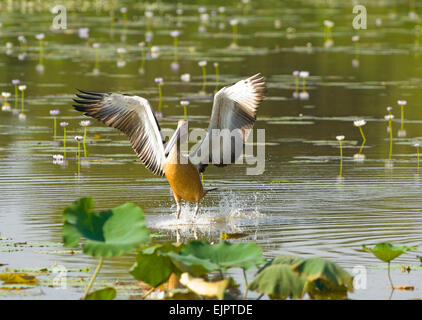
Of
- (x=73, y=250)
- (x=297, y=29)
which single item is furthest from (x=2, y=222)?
(x=297, y=29)

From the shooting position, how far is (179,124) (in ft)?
32.2

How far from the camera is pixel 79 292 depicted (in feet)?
22.7

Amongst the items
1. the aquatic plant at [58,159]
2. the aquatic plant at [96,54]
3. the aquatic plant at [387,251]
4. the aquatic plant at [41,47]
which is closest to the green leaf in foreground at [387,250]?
the aquatic plant at [387,251]

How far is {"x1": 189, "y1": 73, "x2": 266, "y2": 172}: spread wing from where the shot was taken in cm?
991

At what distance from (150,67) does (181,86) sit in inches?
105

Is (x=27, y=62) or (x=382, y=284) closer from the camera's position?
(x=382, y=284)

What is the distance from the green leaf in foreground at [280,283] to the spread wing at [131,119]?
Result: 3861mm

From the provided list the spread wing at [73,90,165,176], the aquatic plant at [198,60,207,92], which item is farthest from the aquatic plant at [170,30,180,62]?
the spread wing at [73,90,165,176]

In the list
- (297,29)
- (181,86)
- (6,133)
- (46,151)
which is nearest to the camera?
(46,151)

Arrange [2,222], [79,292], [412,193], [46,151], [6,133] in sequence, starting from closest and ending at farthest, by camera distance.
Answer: [79,292] → [2,222] → [412,193] → [46,151] → [6,133]

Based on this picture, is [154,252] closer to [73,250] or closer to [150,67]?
[73,250]

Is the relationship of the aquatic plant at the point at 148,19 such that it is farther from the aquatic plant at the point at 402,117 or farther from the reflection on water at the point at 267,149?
the aquatic plant at the point at 402,117

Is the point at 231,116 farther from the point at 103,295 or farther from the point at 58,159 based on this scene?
the point at 103,295

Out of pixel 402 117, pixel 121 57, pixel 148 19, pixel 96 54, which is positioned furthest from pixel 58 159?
pixel 148 19
